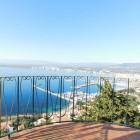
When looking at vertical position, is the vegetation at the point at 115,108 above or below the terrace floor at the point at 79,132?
below

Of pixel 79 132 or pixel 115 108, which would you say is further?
pixel 115 108

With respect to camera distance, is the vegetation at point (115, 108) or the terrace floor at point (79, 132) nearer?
the terrace floor at point (79, 132)

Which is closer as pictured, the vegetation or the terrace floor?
the terrace floor

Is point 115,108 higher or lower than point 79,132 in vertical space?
lower

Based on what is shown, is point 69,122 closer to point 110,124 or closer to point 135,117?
point 110,124

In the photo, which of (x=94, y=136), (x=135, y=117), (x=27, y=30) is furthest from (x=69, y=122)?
(x=27, y=30)

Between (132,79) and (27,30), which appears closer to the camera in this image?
(132,79)

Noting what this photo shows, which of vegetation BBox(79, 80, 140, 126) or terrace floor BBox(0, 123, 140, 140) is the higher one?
terrace floor BBox(0, 123, 140, 140)

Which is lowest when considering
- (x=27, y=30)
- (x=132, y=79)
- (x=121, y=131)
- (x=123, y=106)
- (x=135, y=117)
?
(x=135, y=117)
